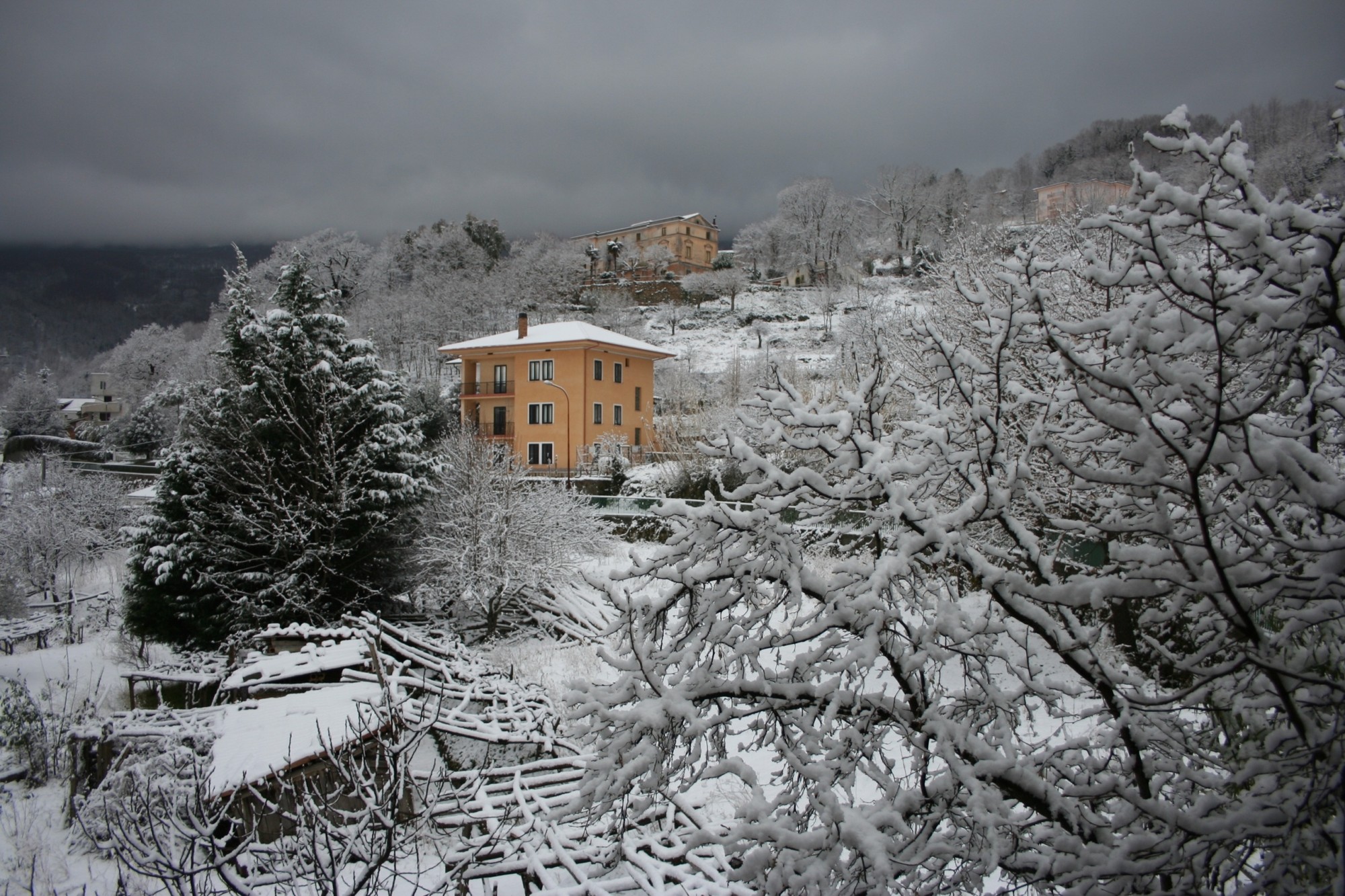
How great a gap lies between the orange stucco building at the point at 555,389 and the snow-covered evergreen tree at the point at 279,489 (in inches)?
696

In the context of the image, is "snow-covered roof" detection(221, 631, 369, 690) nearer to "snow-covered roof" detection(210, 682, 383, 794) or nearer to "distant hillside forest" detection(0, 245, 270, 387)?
"snow-covered roof" detection(210, 682, 383, 794)

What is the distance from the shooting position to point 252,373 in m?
13.4

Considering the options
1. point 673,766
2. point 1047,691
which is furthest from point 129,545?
point 1047,691

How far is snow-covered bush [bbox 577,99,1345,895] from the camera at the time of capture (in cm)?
212

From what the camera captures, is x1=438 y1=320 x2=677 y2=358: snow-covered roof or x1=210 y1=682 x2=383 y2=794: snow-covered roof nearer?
x1=210 y1=682 x2=383 y2=794: snow-covered roof

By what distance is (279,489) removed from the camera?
12812 millimetres

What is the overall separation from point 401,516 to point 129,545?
4862 mm

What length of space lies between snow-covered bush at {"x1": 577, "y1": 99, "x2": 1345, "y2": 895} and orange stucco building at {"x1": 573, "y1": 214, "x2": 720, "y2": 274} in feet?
270

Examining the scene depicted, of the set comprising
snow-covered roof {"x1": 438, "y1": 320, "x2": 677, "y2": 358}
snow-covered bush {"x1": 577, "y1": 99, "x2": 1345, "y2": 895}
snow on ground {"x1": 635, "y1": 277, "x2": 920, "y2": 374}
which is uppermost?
snow on ground {"x1": 635, "y1": 277, "x2": 920, "y2": 374}

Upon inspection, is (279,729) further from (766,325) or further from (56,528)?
(766,325)

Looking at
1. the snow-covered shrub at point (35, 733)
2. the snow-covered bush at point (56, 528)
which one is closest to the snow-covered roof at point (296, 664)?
the snow-covered shrub at point (35, 733)

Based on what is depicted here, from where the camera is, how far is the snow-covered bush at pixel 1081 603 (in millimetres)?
2123

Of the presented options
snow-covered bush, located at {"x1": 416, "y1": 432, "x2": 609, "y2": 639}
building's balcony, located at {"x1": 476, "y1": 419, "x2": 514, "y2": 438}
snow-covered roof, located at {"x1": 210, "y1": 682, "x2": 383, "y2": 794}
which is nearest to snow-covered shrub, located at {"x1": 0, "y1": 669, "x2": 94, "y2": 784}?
snow-covered roof, located at {"x1": 210, "y1": 682, "x2": 383, "y2": 794}

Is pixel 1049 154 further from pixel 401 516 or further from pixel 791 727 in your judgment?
pixel 791 727
